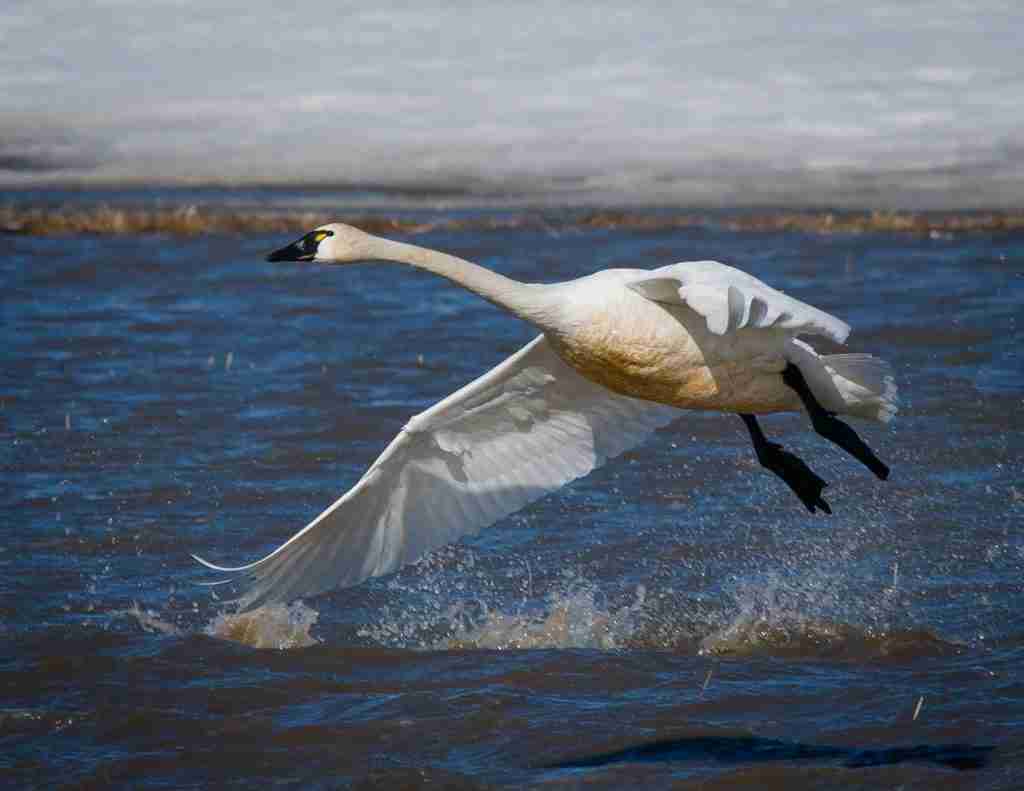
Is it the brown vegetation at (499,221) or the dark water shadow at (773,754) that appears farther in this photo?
the brown vegetation at (499,221)

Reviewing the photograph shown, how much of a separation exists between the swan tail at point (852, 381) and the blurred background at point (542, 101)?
28.5 ft

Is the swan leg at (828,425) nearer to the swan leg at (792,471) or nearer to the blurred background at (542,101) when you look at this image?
the swan leg at (792,471)

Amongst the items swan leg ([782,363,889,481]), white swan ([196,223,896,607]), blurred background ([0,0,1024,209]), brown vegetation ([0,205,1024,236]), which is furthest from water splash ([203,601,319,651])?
brown vegetation ([0,205,1024,236])

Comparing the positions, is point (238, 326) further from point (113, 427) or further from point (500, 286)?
point (500, 286)

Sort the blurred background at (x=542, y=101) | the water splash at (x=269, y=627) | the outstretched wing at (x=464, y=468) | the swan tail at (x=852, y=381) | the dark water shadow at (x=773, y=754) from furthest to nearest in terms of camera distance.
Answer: the blurred background at (x=542, y=101), the water splash at (x=269, y=627), the outstretched wing at (x=464, y=468), the swan tail at (x=852, y=381), the dark water shadow at (x=773, y=754)

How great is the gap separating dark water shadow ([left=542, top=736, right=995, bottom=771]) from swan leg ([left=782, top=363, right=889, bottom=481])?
3.41ft

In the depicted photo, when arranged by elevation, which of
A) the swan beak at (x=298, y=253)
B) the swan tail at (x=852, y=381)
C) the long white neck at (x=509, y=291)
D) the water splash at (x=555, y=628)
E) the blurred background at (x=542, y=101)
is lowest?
the water splash at (x=555, y=628)

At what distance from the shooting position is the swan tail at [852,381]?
6496mm

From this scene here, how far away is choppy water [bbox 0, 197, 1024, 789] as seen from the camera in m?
6.20

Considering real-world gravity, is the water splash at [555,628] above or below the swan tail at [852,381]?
below

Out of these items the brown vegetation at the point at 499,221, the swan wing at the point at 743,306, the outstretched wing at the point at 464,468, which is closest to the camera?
the swan wing at the point at 743,306

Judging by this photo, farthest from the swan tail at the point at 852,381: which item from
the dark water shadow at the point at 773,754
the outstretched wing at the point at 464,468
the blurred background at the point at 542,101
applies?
the blurred background at the point at 542,101

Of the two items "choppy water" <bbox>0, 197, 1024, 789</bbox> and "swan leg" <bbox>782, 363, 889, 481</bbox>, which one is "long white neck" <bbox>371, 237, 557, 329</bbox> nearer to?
"swan leg" <bbox>782, 363, 889, 481</bbox>

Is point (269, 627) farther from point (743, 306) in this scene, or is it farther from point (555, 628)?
point (743, 306)
